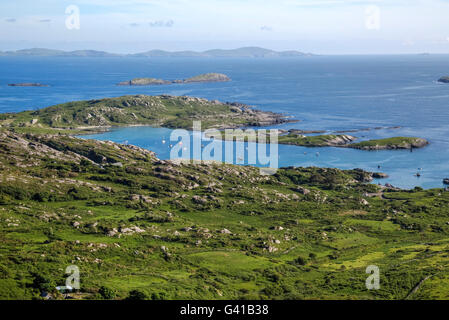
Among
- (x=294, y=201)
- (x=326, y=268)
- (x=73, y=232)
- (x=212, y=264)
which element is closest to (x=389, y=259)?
(x=326, y=268)

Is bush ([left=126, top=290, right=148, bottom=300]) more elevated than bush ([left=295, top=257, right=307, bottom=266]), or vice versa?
bush ([left=126, top=290, right=148, bottom=300])

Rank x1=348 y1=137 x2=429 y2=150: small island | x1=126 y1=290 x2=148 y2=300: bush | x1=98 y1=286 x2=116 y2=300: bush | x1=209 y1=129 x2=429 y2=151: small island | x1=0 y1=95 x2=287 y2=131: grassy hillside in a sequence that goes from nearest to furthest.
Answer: x1=98 y1=286 x2=116 y2=300: bush
x1=126 y1=290 x2=148 y2=300: bush
x1=348 y1=137 x2=429 y2=150: small island
x1=209 y1=129 x2=429 y2=151: small island
x1=0 y1=95 x2=287 y2=131: grassy hillside

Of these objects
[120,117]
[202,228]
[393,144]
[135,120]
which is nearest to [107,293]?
[202,228]

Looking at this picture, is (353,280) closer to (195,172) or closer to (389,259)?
(389,259)

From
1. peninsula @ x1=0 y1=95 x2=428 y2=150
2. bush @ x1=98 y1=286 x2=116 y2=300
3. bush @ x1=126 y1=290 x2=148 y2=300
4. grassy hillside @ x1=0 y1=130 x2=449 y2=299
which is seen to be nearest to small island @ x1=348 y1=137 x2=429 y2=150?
peninsula @ x1=0 y1=95 x2=428 y2=150

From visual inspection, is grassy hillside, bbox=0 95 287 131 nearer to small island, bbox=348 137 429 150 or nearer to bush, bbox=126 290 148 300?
small island, bbox=348 137 429 150

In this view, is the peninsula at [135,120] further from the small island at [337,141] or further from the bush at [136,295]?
the bush at [136,295]

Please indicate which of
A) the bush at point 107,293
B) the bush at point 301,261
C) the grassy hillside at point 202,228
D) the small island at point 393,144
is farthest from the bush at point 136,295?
the small island at point 393,144
